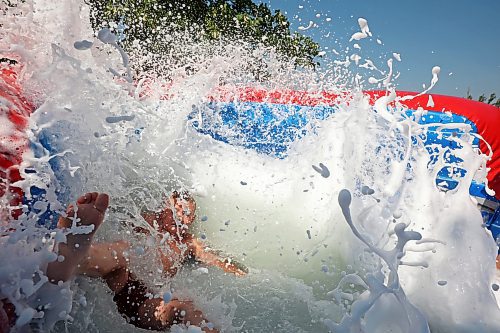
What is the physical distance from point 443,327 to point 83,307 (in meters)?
1.53

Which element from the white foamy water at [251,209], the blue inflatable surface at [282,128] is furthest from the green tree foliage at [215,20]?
the white foamy water at [251,209]

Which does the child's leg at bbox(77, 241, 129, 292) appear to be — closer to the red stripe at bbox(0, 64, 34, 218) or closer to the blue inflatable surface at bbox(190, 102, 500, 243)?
the red stripe at bbox(0, 64, 34, 218)

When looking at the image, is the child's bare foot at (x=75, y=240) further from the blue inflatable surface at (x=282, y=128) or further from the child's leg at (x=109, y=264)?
the blue inflatable surface at (x=282, y=128)

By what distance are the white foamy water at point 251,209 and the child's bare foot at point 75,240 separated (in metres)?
0.04

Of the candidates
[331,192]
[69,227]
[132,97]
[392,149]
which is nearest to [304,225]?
[331,192]

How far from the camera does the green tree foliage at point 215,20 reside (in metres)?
6.63

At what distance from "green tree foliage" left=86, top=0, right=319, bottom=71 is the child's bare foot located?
5293 mm

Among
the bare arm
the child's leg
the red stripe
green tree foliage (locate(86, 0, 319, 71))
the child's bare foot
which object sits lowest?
the bare arm

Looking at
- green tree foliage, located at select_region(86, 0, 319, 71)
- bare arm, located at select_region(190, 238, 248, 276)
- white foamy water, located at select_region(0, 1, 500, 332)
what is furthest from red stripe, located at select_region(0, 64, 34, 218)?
green tree foliage, located at select_region(86, 0, 319, 71)

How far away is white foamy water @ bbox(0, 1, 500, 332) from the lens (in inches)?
57.5

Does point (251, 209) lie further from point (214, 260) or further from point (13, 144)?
point (13, 144)

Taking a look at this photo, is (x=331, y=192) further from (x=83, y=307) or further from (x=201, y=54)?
(x=201, y=54)

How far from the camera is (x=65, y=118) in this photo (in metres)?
1.74

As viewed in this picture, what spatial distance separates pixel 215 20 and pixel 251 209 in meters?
5.73
